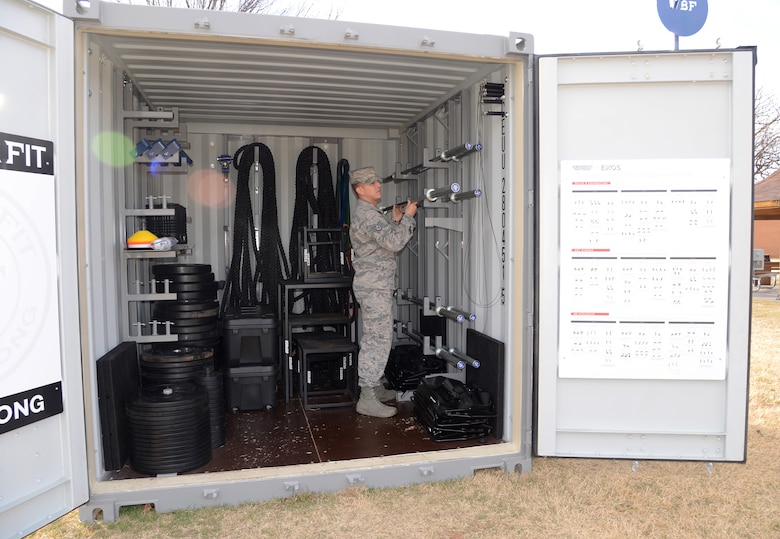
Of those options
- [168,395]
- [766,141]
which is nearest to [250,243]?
[168,395]

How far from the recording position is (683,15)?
3.72 metres

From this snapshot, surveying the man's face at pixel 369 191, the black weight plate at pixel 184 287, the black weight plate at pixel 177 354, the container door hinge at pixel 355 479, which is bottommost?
the container door hinge at pixel 355 479

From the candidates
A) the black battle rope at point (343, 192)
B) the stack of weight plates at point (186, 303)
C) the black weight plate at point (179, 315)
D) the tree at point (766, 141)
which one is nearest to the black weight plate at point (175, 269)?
the stack of weight plates at point (186, 303)

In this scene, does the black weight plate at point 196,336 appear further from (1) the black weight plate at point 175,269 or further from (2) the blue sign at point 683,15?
(2) the blue sign at point 683,15

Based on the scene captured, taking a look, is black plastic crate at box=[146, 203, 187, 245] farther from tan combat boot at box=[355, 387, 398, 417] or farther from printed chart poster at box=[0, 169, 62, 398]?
tan combat boot at box=[355, 387, 398, 417]

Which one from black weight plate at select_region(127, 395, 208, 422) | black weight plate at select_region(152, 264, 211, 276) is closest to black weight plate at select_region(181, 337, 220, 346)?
black weight plate at select_region(152, 264, 211, 276)

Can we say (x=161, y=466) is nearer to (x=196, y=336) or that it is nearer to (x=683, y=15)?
(x=196, y=336)

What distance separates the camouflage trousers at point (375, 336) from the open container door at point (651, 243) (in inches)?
64.9

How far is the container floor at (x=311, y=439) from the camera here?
380 cm

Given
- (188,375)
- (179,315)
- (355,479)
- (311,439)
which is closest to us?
(355,479)

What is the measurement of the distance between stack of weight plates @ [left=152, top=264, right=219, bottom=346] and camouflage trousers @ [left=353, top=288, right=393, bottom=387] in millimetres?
1276

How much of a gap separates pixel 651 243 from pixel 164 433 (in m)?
3.06

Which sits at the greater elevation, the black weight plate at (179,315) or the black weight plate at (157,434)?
the black weight plate at (179,315)

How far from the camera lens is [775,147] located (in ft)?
70.4
